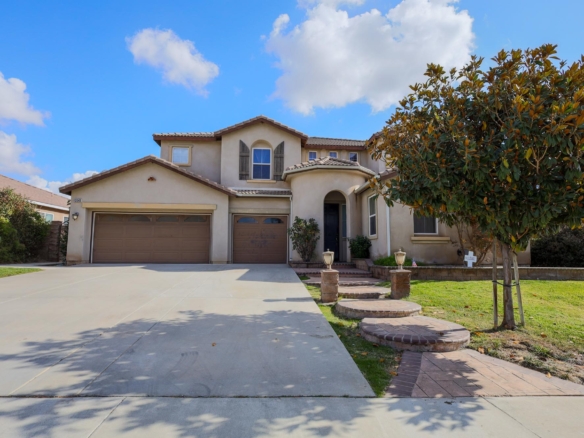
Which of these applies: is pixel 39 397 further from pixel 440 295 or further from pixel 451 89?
pixel 440 295

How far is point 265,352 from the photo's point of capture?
469 centimetres

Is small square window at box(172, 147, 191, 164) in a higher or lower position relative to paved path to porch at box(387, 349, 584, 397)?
higher

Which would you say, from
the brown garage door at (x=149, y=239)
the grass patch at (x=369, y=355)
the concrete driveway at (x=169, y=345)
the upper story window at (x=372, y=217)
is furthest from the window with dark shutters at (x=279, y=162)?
the grass patch at (x=369, y=355)

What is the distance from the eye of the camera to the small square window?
18.7 m

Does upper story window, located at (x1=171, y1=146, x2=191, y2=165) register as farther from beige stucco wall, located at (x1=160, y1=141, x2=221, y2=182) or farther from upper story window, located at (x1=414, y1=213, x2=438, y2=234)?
upper story window, located at (x1=414, y1=213, x2=438, y2=234)

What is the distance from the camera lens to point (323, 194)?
49.5 feet

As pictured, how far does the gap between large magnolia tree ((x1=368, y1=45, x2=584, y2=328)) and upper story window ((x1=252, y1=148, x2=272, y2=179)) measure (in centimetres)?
1266

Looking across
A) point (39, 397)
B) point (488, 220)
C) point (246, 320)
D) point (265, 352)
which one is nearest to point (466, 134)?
point (488, 220)

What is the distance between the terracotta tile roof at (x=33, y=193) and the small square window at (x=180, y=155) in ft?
27.8

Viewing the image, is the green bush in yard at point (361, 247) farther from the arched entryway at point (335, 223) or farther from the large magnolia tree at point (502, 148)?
the large magnolia tree at point (502, 148)

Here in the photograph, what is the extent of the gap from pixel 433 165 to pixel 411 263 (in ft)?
23.4

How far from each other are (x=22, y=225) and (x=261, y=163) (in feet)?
38.4

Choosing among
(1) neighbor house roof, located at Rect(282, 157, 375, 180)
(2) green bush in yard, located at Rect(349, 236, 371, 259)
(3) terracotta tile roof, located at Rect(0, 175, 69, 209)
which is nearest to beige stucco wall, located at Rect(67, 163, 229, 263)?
(1) neighbor house roof, located at Rect(282, 157, 375, 180)

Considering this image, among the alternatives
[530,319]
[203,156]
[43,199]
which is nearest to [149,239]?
[203,156]
